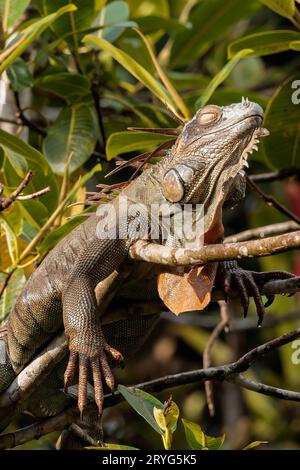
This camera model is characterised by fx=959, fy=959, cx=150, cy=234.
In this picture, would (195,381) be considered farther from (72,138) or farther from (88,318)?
(72,138)

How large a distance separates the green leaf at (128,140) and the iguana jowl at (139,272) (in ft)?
1.47

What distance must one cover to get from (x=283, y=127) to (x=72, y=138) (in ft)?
4.01

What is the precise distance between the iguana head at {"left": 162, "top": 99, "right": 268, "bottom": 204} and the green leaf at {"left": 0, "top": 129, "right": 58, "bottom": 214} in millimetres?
810

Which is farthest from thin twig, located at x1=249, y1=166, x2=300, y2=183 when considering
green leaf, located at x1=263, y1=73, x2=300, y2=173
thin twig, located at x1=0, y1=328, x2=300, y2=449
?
thin twig, located at x1=0, y1=328, x2=300, y2=449

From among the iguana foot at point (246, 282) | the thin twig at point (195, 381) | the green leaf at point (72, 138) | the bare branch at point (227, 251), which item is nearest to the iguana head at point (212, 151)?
the iguana foot at point (246, 282)

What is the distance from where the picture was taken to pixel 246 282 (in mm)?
4305

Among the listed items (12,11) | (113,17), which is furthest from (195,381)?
(113,17)

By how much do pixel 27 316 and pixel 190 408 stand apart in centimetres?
424

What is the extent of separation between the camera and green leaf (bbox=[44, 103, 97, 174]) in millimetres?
5484

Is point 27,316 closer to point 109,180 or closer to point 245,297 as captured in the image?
point 245,297

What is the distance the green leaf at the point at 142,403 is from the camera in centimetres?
382

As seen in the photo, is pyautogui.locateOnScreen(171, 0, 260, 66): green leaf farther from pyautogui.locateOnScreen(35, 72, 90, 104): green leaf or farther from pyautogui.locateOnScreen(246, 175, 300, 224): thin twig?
pyautogui.locateOnScreen(246, 175, 300, 224): thin twig

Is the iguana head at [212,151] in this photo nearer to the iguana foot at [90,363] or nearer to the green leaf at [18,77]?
the iguana foot at [90,363]
